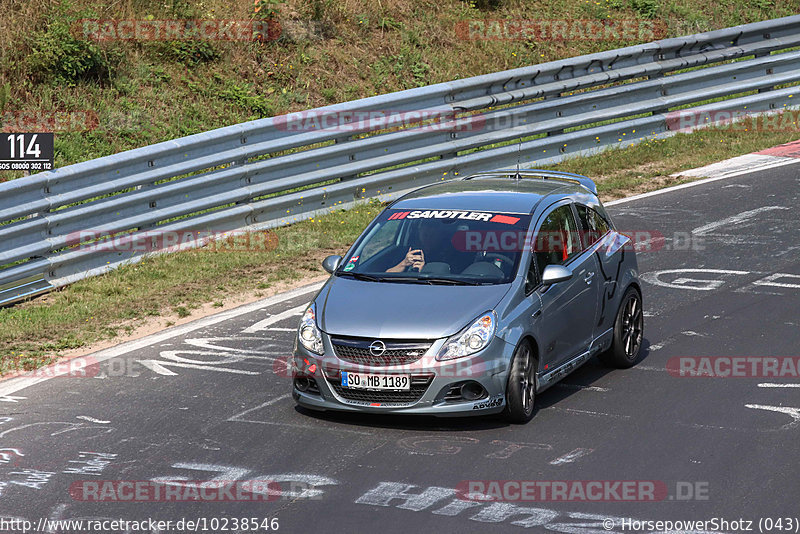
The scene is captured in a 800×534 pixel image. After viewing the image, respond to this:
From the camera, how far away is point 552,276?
874cm

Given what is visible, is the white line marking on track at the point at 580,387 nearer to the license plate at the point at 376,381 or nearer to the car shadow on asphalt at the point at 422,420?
the car shadow on asphalt at the point at 422,420

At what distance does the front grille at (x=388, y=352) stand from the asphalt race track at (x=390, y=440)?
54cm

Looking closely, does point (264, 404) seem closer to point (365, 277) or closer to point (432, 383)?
point (365, 277)

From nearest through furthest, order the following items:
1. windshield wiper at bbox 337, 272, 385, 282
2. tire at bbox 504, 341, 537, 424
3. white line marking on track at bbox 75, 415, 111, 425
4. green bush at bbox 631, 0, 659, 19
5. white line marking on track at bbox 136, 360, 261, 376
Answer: tire at bbox 504, 341, 537, 424 → white line marking on track at bbox 75, 415, 111, 425 → windshield wiper at bbox 337, 272, 385, 282 → white line marking on track at bbox 136, 360, 261, 376 → green bush at bbox 631, 0, 659, 19

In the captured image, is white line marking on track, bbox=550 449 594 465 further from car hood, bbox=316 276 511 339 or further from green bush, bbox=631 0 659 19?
green bush, bbox=631 0 659 19

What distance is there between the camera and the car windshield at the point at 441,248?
349 inches

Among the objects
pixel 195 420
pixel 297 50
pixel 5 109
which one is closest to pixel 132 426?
pixel 195 420

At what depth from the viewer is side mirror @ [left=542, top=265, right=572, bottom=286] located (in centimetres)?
874

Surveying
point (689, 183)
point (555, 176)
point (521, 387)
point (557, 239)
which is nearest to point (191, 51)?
point (689, 183)

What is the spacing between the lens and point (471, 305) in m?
8.38

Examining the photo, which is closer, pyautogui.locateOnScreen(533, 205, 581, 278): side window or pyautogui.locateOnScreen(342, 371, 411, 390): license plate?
pyautogui.locateOnScreen(342, 371, 411, 390): license plate

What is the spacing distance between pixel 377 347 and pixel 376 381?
9.7 inches

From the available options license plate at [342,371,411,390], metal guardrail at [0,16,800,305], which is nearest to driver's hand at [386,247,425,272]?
license plate at [342,371,411,390]

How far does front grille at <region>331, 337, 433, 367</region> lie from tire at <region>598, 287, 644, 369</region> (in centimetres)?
243
